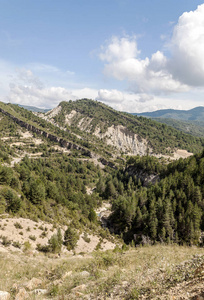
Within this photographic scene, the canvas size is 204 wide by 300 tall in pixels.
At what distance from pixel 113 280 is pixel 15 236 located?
75.7 feet

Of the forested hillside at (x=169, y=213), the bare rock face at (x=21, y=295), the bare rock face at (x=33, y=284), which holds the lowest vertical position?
the forested hillside at (x=169, y=213)

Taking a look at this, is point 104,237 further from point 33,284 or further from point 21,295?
point 21,295

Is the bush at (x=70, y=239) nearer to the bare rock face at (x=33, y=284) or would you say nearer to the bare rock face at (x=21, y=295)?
the bare rock face at (x=33, y=284)

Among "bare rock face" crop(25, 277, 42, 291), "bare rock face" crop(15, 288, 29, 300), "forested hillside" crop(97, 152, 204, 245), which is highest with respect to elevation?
"bare rock face" crop(15, 288, 29, 300)

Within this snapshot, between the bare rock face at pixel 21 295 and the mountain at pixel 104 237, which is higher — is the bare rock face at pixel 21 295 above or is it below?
above

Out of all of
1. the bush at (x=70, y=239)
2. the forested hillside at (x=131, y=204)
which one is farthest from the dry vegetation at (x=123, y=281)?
the forested hillside at (x=131, y=204)

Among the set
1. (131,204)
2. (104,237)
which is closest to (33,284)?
(104,237)

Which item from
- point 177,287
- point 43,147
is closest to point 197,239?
point 177,287

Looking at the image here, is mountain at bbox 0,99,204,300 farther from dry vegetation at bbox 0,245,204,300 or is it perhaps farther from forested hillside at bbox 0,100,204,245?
forested hillside at bbox 0,100,204,245

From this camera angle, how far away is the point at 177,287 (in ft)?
25.1

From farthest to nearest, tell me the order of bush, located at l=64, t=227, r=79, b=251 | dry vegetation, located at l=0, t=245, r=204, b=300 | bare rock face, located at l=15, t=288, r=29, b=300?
bush, located at l=64, t=227, r=79, b=251, bare rock face, located at l=15, t=288, r=29, b=300, dry vegetation, located at l=0, t=245, r=204, b=300

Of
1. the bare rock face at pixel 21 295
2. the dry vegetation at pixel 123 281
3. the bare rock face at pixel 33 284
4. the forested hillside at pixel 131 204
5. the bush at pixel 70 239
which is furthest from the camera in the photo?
the forested hillside at pixel 131 204

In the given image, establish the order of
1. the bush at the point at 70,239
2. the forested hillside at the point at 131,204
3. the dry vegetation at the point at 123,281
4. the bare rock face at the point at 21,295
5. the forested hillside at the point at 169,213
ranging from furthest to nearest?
the forested hillside at the point at 169,213
the forested hillside at the point at 131,204
the bush at the point at 70,239
the bare rock face at the point at 21,295
the dry vegetation at the point at 123,281

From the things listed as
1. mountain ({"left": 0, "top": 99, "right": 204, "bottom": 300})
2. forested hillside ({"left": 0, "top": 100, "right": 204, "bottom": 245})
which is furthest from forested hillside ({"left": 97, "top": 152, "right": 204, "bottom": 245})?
mountain ({"left": 0, "top": 99, "right": 204, "bottom": 300})
